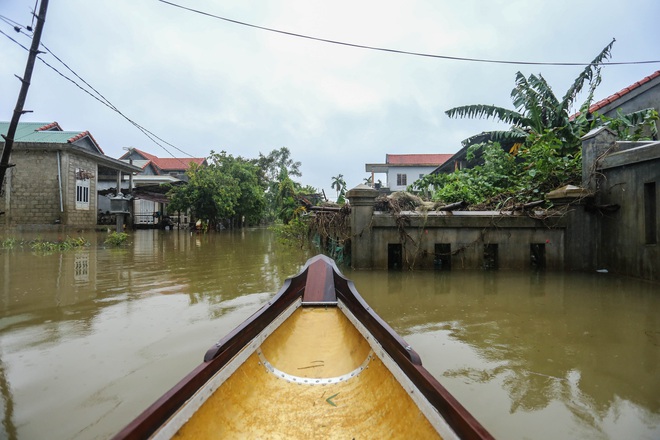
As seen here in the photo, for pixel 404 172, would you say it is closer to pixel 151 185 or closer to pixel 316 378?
pixel 151 185

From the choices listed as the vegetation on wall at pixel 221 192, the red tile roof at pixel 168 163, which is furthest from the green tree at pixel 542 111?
the red tile roof at pixel 168 163

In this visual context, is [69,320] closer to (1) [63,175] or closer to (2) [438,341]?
(2) [438,341]

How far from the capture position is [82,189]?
740 inches

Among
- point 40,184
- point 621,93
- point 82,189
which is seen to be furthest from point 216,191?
point 621,93

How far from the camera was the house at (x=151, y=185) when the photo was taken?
76.2 ft

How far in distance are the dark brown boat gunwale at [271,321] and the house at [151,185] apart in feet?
68.6

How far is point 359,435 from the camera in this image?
1.77 meters

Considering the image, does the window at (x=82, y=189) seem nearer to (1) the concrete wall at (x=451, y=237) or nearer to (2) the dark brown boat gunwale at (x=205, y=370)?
(1) the concrete wall at (x=451, y=237)

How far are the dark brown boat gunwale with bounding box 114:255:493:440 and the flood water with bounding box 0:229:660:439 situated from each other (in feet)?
2.56

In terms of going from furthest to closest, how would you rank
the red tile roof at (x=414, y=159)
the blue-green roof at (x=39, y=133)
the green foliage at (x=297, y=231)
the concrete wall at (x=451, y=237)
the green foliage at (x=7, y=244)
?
the red tile roof at (x=414, y=159) → the blue-green roof at (x=39, y=133) → the green foliage at (x=297, y=231) → the green foliage at (x=7, y=244) → the concrete wall at (x=451, y=237)

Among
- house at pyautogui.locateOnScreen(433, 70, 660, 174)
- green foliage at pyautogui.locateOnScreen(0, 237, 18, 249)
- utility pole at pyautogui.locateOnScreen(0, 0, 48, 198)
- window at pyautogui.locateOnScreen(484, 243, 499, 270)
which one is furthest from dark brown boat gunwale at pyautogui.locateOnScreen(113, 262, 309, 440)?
green foliage at pyautogui.locateOnScreen(0, 237, 18, 249)

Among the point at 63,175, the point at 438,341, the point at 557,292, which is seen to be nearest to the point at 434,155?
Result: the point at 63,175

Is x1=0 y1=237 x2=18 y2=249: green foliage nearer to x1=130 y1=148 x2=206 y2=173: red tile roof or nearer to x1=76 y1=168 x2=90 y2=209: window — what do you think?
x1=76 y1=168 x2=90 y2=209: window

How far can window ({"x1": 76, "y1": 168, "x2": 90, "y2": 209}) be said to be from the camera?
1827cm
